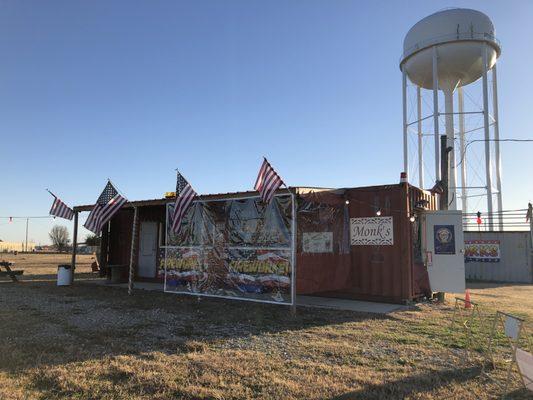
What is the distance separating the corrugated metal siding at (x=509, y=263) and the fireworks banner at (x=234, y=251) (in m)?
15.6

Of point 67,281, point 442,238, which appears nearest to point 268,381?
point 442,238

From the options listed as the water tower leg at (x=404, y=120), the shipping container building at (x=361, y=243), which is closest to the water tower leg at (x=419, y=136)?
the water tower leg at (x=404, y=120)

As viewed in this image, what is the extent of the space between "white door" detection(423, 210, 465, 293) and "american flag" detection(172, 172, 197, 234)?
242 inches

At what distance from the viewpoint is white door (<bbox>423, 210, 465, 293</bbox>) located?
37.5 ft

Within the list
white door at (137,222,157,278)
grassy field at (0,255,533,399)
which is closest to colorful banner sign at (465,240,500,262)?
grassy field at (0,255,533,399)

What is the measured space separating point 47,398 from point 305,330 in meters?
4.60

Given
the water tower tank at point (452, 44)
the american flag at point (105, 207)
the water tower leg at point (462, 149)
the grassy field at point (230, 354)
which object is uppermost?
the water tower tank at point (452, 44)

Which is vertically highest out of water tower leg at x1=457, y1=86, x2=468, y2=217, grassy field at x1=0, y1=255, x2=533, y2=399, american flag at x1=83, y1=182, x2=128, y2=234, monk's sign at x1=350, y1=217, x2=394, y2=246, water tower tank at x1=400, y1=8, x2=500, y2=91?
water tower tank at x1=400, y1=8, x2=500, y2=91

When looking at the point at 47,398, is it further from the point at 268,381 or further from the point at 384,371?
the point at 384,371

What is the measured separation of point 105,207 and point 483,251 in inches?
732

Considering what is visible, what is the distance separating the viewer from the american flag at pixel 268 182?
941 centimetres

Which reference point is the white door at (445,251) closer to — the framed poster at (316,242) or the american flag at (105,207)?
the framed poster at (316,242)

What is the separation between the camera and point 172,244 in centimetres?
1277

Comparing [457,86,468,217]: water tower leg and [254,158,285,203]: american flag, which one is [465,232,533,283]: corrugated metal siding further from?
[254,158,285,203]: american flag
